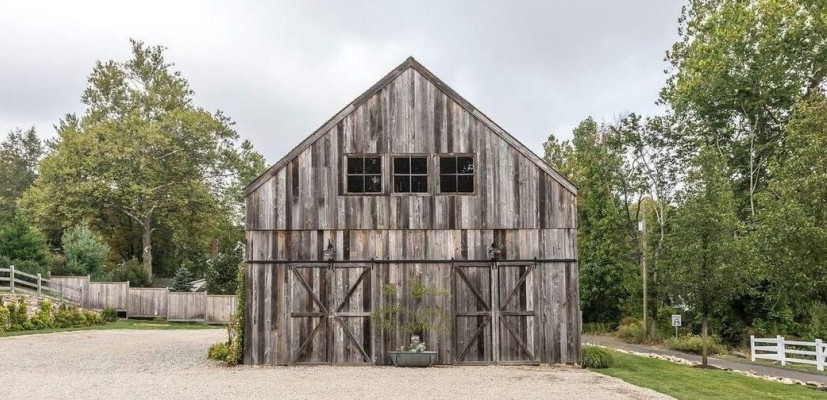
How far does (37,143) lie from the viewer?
3536 inches

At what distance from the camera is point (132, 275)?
123ft

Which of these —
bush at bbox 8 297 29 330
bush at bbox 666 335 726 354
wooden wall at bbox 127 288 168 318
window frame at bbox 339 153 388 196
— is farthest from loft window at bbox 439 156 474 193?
wooden wall at bbox 127 288 168 318

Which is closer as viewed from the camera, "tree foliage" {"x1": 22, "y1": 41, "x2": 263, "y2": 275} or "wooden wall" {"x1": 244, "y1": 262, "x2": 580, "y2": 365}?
"wooden wall" {"x1": 244, "y1": 262, "x2": 580, "y2": 365}

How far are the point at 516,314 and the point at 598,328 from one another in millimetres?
24565

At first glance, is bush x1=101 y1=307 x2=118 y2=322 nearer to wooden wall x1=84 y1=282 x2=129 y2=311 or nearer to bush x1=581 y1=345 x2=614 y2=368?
wooden wall x1=84 y1=282 x2=129 y2=311

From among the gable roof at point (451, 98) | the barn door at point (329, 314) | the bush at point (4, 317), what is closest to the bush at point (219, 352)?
the barn door at point (329, 314)

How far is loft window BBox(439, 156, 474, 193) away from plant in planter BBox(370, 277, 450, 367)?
2554mm

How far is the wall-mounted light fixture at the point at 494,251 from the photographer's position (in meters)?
16.7

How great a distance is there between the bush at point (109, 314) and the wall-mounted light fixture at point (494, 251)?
2285 cm

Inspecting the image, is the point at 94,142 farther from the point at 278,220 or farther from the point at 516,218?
the point at 516,218

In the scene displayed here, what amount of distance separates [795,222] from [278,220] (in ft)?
53.2

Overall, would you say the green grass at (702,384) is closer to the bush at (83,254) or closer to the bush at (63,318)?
the bush at (63,318)

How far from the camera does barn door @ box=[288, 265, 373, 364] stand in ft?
54.6

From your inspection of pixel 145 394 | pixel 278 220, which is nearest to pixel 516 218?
pixel 278 220
